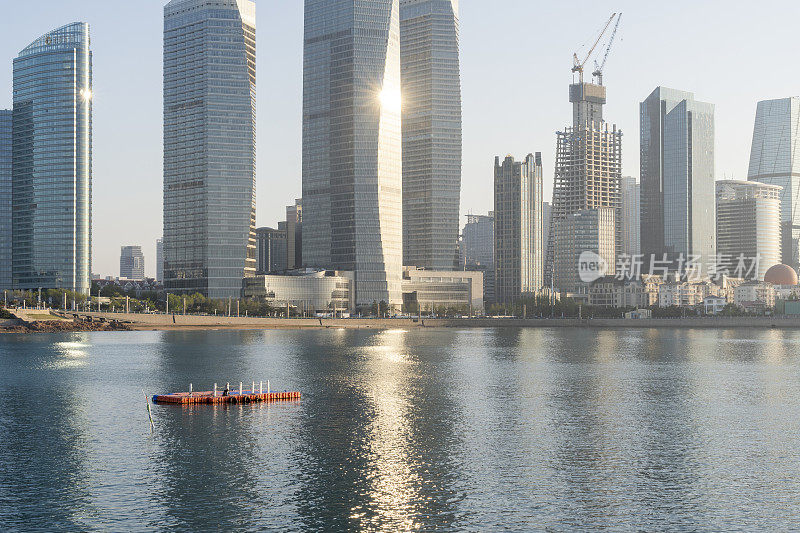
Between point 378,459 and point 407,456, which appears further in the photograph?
point 407,456

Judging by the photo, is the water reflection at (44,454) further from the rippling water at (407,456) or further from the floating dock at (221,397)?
the floating dock at (221,397)

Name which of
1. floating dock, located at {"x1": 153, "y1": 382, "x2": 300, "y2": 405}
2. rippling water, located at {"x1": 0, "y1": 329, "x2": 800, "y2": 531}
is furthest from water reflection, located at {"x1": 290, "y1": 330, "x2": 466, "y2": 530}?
floating dock, located at {"x1": 153, "y1": 382, "x2": 300, "y2": 405}

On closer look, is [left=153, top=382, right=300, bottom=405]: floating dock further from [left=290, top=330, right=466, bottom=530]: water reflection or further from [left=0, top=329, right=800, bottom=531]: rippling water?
[left=290, top=330, right=466, bottom=530]: water reflection

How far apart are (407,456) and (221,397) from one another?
133 feet

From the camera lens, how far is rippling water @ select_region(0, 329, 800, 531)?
5944cm

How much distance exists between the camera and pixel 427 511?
60281 mm

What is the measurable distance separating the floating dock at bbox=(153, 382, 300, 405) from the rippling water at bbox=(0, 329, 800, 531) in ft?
10.8

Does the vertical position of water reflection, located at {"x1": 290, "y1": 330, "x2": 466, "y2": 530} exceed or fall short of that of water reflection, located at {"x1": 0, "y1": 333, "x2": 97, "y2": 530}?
it falls short

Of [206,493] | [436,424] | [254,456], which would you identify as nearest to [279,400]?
[436,424]

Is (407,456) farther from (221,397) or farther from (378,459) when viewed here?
(221,397)

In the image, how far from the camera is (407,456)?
256 ft

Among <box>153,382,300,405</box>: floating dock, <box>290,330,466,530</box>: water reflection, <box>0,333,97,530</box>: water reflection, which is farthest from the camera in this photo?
<box>153,382,300,405</box>: floating dock

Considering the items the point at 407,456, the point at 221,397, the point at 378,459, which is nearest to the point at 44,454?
the point at 378,459

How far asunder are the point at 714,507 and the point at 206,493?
125 feet
